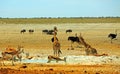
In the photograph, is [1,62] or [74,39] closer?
[1,62]

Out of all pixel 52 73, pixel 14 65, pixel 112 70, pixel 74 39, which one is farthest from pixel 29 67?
pixel 74 39

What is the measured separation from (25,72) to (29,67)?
6.87 ft

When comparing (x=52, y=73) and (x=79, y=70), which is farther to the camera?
(x=79, y=70)

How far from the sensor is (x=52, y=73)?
15867mm

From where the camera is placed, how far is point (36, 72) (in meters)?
16.0

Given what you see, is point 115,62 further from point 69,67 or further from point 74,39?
point 74,39

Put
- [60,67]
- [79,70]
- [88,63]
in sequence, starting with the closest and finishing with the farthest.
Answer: [79,70], [60,67], [88,63]

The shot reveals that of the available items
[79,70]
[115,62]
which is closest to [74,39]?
[115,62]

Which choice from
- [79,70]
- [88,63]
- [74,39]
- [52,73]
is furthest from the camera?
[74,39]

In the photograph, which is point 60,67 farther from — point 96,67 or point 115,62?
point 115,62

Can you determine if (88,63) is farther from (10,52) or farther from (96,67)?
(10,52)

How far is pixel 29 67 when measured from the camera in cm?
1808

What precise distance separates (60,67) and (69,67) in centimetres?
40

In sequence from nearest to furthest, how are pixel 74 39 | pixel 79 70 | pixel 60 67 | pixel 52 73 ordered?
pixel 52 73 → pixel 79 70 → pixel 60 67 → pixel 74 39
